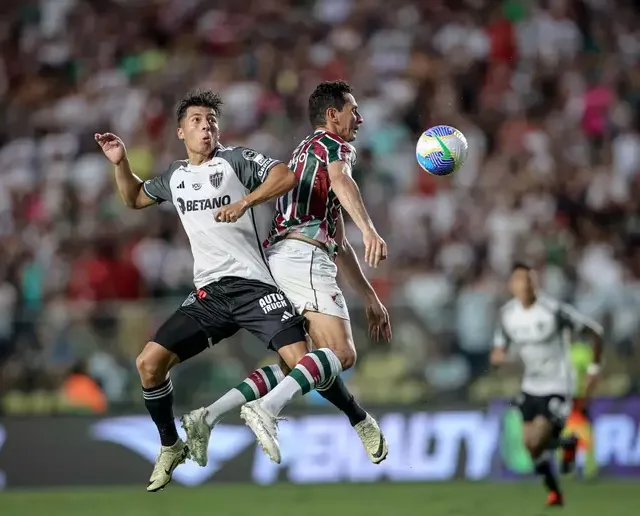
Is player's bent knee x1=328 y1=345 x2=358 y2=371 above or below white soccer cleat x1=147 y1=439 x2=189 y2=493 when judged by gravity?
above

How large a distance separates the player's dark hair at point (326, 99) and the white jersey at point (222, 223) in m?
0.51

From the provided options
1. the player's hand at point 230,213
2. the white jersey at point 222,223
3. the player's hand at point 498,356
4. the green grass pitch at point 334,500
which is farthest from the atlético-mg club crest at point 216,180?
the player's hand at point 498,356

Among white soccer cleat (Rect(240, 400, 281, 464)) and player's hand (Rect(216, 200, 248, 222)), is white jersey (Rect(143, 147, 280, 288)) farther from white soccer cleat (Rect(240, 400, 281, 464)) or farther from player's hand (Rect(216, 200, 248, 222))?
white soccer cleat (Rect(240, 400, 281, 464))

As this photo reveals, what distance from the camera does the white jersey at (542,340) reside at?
13.1 meters

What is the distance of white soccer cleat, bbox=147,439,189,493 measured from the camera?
8.68 metres

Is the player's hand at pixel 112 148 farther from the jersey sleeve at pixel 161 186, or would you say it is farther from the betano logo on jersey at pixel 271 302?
the betano logo on jersey at pixel 271 302

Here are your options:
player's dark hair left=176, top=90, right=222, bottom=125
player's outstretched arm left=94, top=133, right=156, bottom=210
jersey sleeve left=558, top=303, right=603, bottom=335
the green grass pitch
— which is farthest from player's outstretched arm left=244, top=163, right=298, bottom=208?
jersey sleeve left=558, top=303, right=603, bottom=335

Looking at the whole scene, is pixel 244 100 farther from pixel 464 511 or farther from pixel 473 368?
pixel 464 511

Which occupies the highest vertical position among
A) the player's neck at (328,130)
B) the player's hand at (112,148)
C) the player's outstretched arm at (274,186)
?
the player's neck at (328,130)

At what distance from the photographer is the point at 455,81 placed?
706 inches

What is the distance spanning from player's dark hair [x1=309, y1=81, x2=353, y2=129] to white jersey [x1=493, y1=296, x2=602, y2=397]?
516cm

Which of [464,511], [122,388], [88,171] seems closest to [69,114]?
[88,171]

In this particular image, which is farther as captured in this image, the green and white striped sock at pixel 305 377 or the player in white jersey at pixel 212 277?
the player in white jersey at pixel 212 277

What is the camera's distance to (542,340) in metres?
13.3
